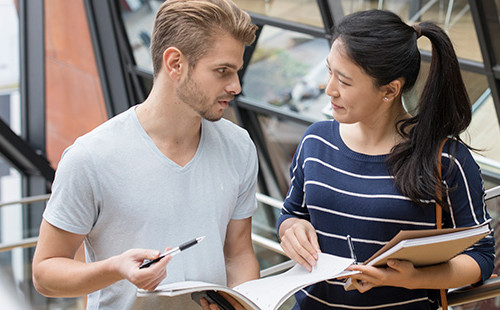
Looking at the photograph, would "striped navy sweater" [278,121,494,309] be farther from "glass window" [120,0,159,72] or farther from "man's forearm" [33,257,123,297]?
"glass window" [120,0,159,72]

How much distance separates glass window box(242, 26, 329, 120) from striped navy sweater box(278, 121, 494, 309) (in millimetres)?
4179

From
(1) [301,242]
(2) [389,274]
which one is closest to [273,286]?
(1) [301,242]

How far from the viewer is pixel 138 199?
5.94 ft

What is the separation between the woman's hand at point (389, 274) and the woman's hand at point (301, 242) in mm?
161

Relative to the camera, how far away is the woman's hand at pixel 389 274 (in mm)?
1747

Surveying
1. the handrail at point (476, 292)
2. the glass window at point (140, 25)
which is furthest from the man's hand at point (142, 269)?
the glass window at point (140, 25)

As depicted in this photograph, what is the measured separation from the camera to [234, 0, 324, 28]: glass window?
5.65m

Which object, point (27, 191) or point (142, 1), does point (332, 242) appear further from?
point (27, 191)

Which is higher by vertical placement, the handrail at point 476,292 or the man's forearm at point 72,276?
the man's forearm at point 72,276

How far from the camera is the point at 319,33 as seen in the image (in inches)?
207

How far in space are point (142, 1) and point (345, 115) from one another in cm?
606

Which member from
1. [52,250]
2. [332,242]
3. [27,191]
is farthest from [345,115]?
[27,191]

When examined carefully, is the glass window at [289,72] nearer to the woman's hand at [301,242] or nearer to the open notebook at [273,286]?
the woman's hand at [301,242]

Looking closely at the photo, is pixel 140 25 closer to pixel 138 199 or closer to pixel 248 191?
pixel 248 191
